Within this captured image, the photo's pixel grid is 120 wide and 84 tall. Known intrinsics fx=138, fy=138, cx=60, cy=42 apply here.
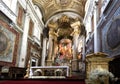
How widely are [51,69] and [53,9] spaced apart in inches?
362

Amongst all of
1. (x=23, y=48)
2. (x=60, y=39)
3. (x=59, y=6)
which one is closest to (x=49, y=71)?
(x=23, y=48)

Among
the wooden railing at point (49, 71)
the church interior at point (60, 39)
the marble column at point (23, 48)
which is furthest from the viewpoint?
the marble column at point (23, 48)

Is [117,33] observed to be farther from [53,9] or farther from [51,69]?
[53,9]

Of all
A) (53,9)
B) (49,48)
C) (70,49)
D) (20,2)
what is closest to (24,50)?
(20,2)

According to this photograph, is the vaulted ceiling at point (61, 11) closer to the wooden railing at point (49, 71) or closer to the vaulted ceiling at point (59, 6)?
the vaulted ceiling at point (59, 6)

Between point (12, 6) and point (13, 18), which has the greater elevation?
point (12, 6)

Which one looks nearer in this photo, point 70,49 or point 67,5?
point 67,5

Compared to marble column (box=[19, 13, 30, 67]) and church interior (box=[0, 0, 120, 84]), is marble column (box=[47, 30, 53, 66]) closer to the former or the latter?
church interior (box=[0, 0, 120, 84])

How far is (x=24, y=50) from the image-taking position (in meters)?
9.88

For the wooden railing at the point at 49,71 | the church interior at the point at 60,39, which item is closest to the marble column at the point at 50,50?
the church interior at the point at 60,39

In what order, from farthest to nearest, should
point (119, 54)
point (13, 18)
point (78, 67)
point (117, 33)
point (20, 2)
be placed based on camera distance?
point (78, 67), point (20, 2), point (13, 18), point (117, 33), point (119, 54)

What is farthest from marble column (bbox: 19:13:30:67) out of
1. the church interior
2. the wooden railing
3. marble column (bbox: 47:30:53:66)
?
marble column (bbox: 47:30:53:66)

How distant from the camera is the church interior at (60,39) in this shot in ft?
17.9

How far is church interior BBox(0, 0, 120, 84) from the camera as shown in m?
5.45
